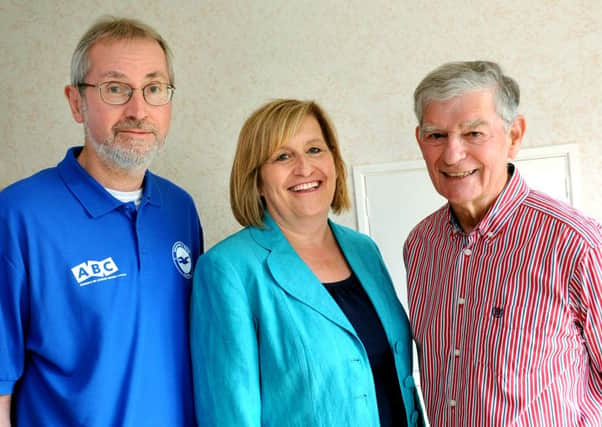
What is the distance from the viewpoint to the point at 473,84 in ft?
4.46

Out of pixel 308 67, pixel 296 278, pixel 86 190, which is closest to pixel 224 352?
pixel 296 278

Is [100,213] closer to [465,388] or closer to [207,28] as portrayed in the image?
[465,388]

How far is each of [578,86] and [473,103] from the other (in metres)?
0.81

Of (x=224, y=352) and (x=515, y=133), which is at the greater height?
(x=515, y=133)

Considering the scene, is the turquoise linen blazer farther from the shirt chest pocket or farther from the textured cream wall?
the textured cream wall

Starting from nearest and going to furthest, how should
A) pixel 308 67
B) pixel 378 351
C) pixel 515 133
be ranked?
pixel 515 133, pixel 378 351, pixel 308 67

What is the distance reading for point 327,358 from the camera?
1.42m

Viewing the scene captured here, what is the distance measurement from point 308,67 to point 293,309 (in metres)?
1.11

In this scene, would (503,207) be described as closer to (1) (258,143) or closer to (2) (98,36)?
(1) (258,143)

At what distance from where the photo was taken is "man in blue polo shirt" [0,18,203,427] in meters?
1.35

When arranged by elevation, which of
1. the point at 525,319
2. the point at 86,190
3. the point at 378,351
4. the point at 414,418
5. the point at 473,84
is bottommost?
the point at 414,418

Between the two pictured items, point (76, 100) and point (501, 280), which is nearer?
point (501, 280)

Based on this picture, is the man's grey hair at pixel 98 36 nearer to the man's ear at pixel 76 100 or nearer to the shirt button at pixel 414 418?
the man's ear at pixel 76 100

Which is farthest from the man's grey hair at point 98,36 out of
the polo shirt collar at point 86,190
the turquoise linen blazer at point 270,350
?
the turquoise linen blazer at point 270,350
